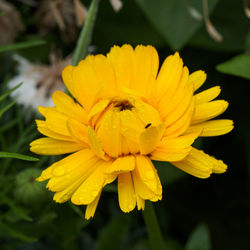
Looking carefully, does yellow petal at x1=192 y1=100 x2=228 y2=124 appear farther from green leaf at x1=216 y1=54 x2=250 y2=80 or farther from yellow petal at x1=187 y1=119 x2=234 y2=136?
green leaf at x1=216 y1=54 x2=250 y2=80

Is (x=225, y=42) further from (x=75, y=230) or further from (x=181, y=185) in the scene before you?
(x=75, y=230)

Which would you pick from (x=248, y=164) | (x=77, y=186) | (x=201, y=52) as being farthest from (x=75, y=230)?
(x=201, y=52)

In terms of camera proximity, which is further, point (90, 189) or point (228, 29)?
point (228, 29)

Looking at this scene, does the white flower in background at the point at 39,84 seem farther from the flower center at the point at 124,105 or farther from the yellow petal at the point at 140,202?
the yellow petal at the point at 140,202

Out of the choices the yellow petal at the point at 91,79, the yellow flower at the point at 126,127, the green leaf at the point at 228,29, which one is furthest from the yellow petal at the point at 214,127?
the green leaf at the point at 228,29

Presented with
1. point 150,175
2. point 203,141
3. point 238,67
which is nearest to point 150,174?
point 150,175

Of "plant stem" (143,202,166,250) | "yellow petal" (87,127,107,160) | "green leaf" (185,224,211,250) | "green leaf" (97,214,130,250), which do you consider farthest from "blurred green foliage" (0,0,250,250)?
"yellow petal" (87,127,107,160)

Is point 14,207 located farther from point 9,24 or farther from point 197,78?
point 9,24
